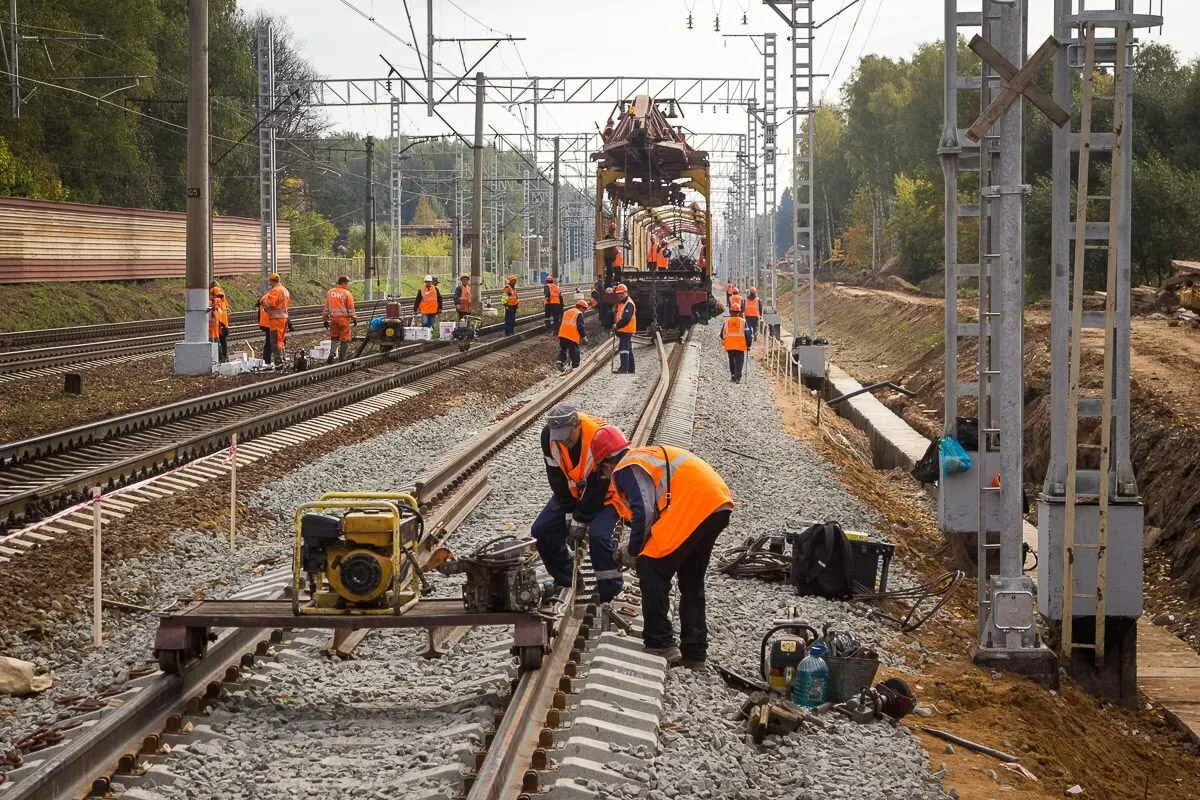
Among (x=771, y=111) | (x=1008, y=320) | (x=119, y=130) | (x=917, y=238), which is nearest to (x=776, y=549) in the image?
(x=1008, y=320)

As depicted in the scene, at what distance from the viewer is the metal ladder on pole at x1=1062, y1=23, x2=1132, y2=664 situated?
9078 millimetres

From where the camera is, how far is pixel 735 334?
2580 cm

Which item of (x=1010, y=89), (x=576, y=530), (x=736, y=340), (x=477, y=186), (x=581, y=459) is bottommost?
(x=576, y=530)

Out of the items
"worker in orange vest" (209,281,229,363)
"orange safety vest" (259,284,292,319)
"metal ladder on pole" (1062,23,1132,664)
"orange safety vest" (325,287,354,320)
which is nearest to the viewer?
"metal ladder on pole" (1062,23,1132,664)

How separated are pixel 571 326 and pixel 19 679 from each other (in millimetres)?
19359

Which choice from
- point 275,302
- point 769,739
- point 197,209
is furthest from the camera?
point 275,302

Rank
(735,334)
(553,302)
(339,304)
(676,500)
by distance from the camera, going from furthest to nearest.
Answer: (553,302) < (735,334) < (339,304) < (676,500)

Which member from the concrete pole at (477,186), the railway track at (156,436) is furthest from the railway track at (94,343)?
the railway track at (156,436)

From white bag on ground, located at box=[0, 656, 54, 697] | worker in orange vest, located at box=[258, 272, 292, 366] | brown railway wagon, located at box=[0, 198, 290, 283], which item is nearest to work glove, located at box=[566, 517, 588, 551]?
white bag on ground, located at box=[0, 656, 54, 697]

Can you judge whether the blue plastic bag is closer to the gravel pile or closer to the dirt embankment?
the gravel pile

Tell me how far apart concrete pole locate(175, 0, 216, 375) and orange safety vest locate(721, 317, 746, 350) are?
864cm

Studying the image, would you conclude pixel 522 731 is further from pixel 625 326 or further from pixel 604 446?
pixel 625 326

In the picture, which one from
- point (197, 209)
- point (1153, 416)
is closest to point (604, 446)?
point (1153, 416)

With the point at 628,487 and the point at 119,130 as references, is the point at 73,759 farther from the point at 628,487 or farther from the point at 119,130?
the point at 119,130
